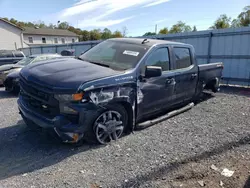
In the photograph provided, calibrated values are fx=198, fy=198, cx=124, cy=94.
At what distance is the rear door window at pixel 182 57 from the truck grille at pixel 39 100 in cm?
284

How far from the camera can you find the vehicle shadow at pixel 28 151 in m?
2.88

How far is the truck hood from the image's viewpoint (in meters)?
2.95

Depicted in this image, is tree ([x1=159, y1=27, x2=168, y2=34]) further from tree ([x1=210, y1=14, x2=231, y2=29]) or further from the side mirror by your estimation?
the side mirror

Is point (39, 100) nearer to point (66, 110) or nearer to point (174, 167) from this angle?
point (66, 110)

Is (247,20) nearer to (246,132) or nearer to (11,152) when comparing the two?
(246,132)

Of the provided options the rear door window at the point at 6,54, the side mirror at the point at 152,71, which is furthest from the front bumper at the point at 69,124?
the rear door window at the point at 6,54

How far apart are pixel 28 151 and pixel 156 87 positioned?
257 centimetres

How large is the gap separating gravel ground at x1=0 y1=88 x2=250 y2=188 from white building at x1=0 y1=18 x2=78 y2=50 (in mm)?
37616

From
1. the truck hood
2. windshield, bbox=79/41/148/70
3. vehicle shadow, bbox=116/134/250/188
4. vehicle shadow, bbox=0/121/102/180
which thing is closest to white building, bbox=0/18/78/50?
windshield, bbox=79/41/148/70

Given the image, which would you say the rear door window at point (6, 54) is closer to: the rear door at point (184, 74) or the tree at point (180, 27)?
the rear door at point (184, 74)

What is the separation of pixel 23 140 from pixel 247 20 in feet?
169

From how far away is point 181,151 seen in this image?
132 inches

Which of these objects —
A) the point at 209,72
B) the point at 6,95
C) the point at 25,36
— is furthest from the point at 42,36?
the point at 209,72

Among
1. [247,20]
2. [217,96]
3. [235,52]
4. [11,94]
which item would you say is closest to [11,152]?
[11,94]
